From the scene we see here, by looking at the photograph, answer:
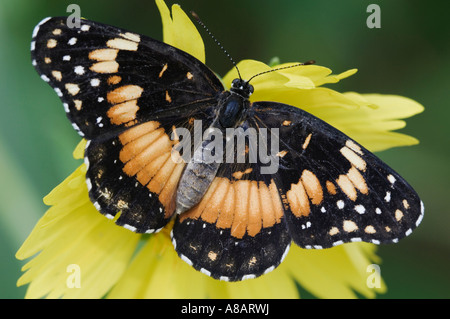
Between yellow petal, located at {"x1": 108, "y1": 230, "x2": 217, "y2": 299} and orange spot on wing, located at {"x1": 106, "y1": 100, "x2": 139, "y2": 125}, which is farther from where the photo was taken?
yellow petal, located at {"x1": 108, "y1": 230, "x2": 217, "y2": 299}

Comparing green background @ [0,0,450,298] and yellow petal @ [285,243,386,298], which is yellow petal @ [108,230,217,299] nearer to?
yellow petal @ [285,243,386,298]

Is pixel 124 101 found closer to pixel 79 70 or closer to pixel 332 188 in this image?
pixel 79 70

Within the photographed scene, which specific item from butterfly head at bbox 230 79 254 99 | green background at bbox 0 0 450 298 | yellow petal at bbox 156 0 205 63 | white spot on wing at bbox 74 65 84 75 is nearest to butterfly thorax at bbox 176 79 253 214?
butterfly head at bbox 230 79 254 99

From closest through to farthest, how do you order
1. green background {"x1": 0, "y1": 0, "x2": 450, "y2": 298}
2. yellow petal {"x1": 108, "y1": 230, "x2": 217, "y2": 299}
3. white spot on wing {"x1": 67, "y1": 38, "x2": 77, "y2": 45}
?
white spot on wing {"x1": 67, "y1": 38, "x2": 77, "y2": 45}
yellow petal {"x1": 108, "y1": 230, "x2": 217, "y2": 299}
green background {"x1": 0, "y1": 0, "x2": 450, "y2": 298}

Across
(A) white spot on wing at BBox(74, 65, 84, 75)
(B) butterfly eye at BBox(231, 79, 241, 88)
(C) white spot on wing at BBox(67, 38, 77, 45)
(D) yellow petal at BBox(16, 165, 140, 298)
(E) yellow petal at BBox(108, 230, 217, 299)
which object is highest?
(C) white spot on wing at BBox(67, 38, 77, 45)

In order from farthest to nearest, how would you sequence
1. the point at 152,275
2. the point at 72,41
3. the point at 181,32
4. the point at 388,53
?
the point at 388,53 → the point at 152,275 → the point at 181,32 → the point at 72,41

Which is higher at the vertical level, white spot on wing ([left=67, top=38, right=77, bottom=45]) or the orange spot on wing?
white spot on wing ([left=67, top=38, right=77, bottom=45])

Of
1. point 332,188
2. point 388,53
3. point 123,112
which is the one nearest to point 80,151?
point 123,112
